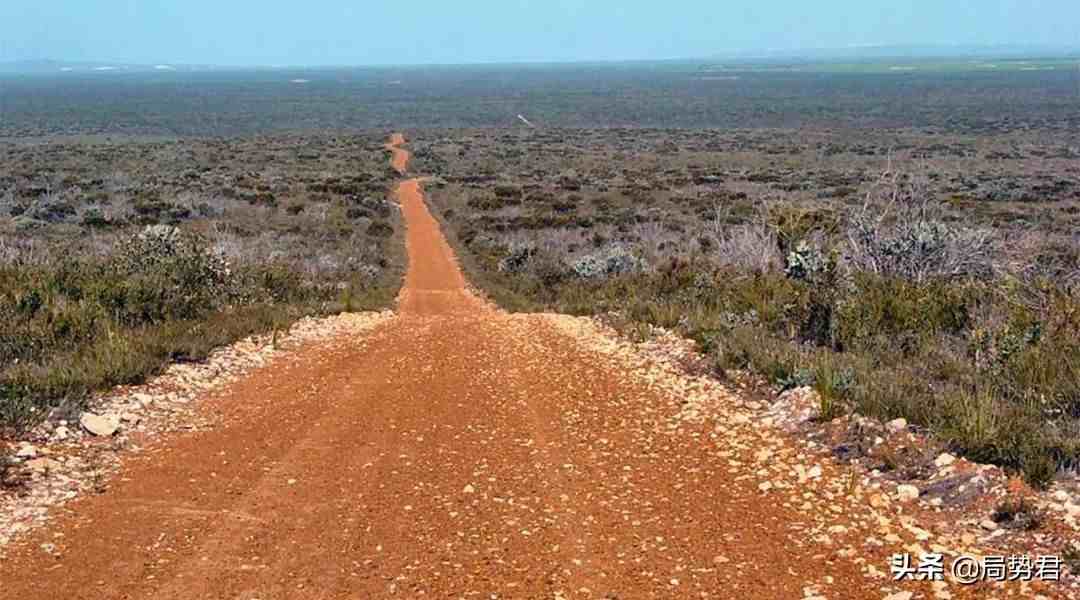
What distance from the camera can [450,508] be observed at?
18.3ft

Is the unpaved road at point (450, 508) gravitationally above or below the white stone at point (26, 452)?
below

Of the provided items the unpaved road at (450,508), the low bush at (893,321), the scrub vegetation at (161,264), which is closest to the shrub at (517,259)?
the scrub vegetation at (161,264)

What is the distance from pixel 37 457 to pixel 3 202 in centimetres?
2979

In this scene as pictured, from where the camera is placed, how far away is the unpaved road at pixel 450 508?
468 centimetres

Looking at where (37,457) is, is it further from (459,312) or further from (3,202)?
(3,202)

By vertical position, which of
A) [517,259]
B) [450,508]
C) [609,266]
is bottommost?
[517,259]

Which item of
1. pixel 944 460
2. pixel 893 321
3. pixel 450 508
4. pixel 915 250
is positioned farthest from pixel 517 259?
pixel 944 460

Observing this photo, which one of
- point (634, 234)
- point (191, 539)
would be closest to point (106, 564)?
point (191, 539)

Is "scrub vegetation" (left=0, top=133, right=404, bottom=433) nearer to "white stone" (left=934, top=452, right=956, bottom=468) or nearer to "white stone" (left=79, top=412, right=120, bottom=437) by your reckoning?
"white stone" (left=79, top=412, right=120, bottom=437)

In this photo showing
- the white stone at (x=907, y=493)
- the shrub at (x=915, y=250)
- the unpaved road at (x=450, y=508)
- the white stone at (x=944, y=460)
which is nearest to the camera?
the unpaved road at (x=450, y=508)

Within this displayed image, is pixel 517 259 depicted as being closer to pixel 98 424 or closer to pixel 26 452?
pixel 98 424

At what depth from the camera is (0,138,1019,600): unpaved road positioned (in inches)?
184

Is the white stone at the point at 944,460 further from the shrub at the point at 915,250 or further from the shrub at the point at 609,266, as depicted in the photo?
the shrub at the point at 609,266

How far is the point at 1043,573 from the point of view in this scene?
175 inches
